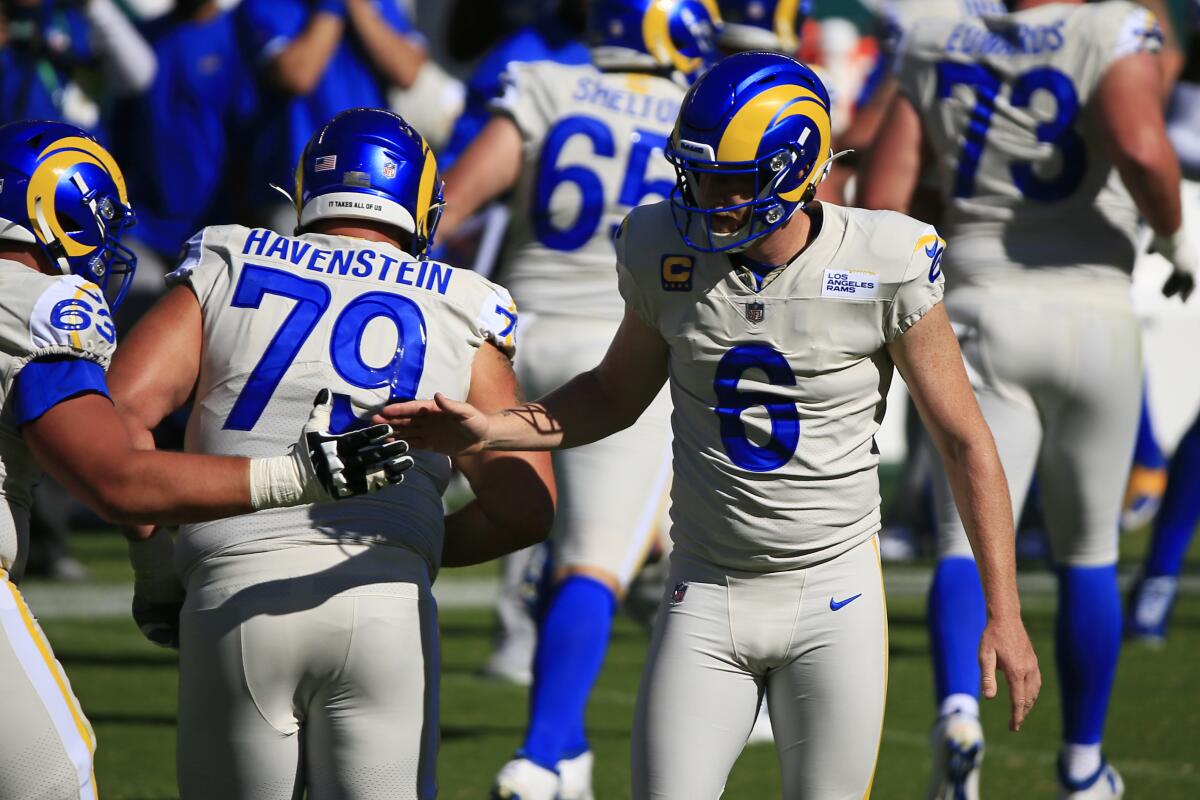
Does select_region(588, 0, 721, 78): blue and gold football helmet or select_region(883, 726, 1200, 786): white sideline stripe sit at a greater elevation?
select_region(588, 0, 721, 78): blue and gold football helmet

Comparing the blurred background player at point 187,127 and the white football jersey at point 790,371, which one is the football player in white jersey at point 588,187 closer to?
the white football jersey at point 790,371

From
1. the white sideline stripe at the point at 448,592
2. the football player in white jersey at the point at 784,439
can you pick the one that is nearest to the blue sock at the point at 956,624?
the football player in white jersey at the point at 784,439

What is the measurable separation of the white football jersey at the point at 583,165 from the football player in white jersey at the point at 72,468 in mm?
2301

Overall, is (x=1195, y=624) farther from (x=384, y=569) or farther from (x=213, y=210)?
(x=384, y=569)

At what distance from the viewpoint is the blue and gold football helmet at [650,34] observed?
5.30m

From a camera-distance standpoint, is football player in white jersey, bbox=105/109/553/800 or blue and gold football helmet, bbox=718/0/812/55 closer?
football player in white jersey, bbox=105/109/553/800

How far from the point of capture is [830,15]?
14.7 metres

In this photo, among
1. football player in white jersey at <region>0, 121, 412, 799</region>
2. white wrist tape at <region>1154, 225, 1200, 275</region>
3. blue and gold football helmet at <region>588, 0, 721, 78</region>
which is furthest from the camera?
blue and gold football helmet at <region>588, 0, 721, 78</region>

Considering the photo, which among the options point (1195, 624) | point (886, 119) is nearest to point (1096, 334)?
point (886, 119)

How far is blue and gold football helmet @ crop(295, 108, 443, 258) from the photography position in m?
3.40

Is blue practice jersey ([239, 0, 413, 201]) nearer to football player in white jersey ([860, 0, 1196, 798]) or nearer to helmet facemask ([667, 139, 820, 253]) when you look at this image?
football player in white jersey ([860, 0, 1196, 798])

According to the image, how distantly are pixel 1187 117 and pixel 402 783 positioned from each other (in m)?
4.86

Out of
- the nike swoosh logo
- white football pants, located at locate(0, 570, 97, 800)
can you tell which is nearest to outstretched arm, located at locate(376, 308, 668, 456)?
the nike swoosh logo

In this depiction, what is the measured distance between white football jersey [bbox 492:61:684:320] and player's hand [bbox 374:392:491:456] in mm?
→ 2015
